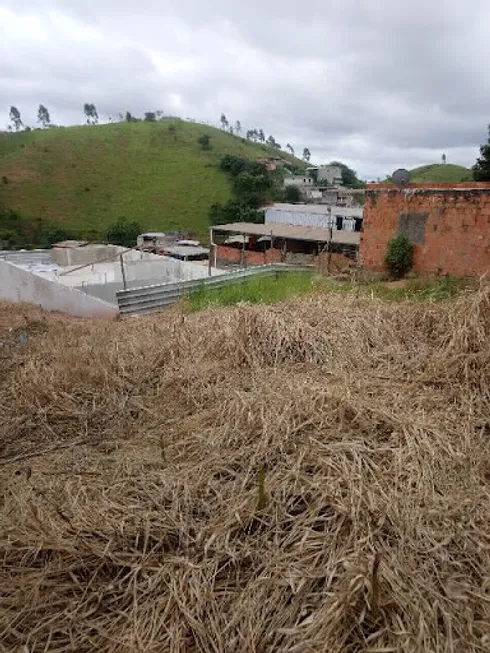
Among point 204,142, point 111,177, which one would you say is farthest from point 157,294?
point 204,142

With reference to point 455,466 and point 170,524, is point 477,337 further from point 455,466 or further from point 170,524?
point 170,524

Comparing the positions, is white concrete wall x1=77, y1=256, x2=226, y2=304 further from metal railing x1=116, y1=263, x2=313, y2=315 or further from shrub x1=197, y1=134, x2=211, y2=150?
shrub x1=197, y1=134, x2=211, y2=150

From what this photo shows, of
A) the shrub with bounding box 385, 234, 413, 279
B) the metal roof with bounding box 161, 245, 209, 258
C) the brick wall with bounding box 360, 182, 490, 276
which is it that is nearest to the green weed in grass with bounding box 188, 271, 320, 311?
the shrub with bounding box 385, 234, 413, 279

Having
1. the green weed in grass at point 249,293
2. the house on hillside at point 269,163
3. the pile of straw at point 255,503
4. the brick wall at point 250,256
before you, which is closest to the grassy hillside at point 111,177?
the house on hillside at point 269,163

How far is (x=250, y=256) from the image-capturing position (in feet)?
77.5

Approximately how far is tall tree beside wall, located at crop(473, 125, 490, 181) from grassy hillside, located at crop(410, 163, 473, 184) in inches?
987

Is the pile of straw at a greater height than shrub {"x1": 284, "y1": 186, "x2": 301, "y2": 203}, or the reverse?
shrub {"x1": 284, "y1": 186, "x2": 301, "y2": 203}

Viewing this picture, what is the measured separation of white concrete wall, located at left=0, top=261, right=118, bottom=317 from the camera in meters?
13.0

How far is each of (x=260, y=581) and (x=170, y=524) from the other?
485 mm

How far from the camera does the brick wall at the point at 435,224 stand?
30.7ft

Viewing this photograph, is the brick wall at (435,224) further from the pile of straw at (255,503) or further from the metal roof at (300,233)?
the metal roof at (300,233)

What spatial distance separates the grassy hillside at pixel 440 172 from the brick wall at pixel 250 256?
29.8 m

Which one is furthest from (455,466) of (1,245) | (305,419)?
(1,245)

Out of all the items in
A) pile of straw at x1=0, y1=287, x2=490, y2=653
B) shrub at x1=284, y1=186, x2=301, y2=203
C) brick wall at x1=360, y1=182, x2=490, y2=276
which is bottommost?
pile of straw at x1=0, y1=287, x2=490, y2=653
